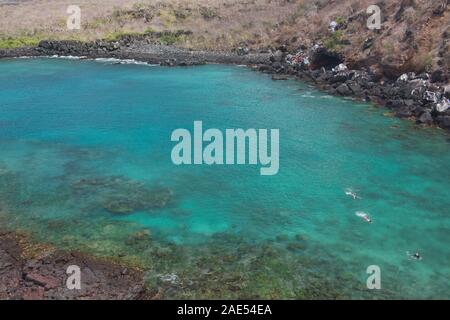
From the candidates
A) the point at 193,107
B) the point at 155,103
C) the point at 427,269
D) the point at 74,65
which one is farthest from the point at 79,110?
the point at 427,269

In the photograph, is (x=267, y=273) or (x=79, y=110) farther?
(x=79, y=110)

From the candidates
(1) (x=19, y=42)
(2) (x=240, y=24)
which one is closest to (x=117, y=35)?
(1) (x=19, y=42)

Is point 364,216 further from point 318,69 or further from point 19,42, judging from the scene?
point 19,42

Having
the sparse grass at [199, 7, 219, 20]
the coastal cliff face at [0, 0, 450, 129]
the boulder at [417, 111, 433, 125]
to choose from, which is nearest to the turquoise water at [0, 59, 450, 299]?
the boulder at [417, 111, 433, 125]

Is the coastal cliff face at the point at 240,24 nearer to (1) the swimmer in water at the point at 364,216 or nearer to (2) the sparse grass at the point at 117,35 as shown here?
(2) the sparse grass at the point at 117,35

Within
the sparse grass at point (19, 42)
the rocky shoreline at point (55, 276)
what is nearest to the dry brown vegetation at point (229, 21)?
the sparse grass at point (19, 42)

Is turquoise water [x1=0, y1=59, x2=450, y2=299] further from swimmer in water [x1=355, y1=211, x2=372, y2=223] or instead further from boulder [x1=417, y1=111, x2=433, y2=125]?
boulder [x1=417, y1=111, x2=433, y2=125]
